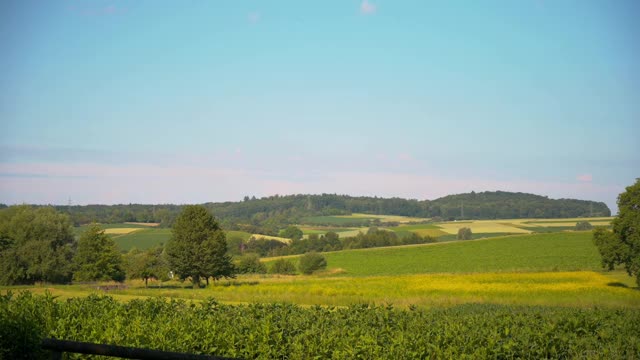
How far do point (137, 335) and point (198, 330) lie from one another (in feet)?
6.44

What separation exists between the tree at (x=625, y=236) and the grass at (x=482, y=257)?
1459cm

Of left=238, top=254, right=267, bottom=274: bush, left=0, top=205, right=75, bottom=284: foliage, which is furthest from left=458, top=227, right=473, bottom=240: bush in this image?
left=0, top=205, right=75, bottom=284: foliage

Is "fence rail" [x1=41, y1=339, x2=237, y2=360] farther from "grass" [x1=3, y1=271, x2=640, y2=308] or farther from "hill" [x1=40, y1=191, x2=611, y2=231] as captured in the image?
"hill" [x1=40, y1=191, x2=611, y2=231]

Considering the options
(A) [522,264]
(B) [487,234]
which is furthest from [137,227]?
(A) [522,264]

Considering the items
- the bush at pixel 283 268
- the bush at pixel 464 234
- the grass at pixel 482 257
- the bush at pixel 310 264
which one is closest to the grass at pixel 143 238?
the bush at pixel 283 268

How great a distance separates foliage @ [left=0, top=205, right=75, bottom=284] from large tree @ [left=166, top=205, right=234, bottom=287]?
36.6 ft

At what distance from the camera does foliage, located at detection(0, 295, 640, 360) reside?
14211 mm

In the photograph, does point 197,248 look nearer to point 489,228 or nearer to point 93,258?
point 93,258

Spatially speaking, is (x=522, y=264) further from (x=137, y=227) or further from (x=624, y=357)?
(x=137, y=227)

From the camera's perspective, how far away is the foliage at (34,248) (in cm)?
5494

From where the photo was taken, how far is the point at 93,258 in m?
58.2

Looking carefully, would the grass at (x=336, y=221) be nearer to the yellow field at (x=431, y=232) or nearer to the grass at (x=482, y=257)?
the yellow field at (x=431, y=232)

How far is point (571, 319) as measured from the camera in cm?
2117

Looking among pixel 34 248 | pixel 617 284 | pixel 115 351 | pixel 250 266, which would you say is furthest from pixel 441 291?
pixel 115 351
